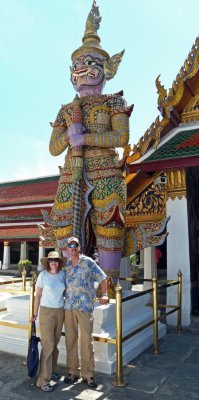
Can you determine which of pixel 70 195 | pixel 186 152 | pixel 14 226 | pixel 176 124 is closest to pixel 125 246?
pixel 70 195

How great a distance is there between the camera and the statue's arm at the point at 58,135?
16.8 feet

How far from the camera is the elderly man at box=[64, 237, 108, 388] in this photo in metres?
3.31

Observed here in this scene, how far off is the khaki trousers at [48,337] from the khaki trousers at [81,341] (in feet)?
0.37

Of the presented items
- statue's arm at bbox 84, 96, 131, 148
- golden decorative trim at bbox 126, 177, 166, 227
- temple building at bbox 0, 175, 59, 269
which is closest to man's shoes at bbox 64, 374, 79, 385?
Result: statue's arm at bbox 84, 96, 131, 148

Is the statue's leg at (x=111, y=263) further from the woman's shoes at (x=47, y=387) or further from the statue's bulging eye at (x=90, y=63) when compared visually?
the statue's bulging eye at (x=90, y=63)

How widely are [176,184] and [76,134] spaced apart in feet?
7.56

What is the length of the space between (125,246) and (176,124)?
2974mm

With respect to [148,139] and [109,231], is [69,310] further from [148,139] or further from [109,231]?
[148,139]

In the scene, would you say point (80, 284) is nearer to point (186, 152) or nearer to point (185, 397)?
point (185, 397)

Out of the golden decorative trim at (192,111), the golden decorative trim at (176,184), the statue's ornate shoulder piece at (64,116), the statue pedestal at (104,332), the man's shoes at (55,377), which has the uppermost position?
the golden decorative trim at (192,111)

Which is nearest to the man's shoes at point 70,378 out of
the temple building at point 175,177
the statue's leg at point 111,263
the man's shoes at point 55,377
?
the man's shoes at point 55,377

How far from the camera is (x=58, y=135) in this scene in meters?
5.17

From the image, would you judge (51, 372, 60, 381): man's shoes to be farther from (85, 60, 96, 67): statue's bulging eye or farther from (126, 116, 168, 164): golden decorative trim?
(85, 60, 96, 67): statue's bulging eye

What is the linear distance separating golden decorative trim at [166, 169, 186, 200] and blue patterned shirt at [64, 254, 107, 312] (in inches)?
121
